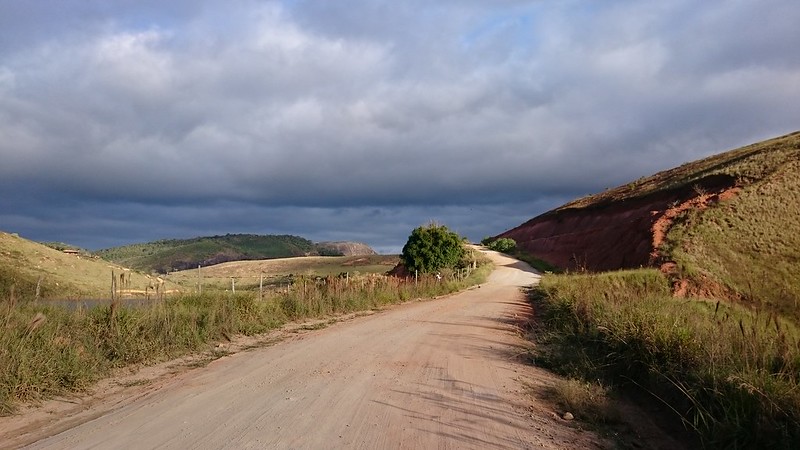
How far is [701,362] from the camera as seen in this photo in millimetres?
8000

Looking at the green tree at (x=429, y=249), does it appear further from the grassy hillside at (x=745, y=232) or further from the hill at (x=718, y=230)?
the grassy hillside at (x=745, y=232)

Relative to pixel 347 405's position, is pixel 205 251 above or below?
above

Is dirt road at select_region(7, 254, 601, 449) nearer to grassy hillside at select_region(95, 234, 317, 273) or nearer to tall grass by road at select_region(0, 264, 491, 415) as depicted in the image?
tall grass by road at select_region(0, 264, 491, 415)

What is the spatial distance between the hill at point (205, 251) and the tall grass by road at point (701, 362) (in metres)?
96.8

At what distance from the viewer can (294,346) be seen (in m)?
13.7

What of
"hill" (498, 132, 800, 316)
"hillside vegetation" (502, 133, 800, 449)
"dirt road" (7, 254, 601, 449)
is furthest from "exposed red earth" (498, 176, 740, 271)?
"dirt road" (7, 254, 601, 449)

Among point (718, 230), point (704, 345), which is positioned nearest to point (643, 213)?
point (718, 230)

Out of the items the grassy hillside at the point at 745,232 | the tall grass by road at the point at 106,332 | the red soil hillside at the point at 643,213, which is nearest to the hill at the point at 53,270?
the tall grass by road at the point at 106,332

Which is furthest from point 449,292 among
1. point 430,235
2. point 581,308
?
point 581,308

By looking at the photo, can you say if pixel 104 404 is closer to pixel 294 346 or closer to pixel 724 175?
pixel 294 346

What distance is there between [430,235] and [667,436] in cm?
3858

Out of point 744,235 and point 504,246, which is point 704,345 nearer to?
point 744,235

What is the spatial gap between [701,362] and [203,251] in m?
138

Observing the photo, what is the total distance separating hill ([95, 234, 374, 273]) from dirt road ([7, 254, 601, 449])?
9445 centimetres
